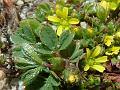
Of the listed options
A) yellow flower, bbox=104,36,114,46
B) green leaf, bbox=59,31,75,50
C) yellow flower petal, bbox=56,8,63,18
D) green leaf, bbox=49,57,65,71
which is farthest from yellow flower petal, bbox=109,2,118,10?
green leaf, bbox=49,57,65,71

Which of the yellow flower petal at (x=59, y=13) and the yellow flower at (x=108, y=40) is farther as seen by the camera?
the yellow flower petal at (x=59, y=13)

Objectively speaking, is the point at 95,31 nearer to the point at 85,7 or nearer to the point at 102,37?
the point at 102,37

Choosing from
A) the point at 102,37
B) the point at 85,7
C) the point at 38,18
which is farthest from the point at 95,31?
the point at 38,18

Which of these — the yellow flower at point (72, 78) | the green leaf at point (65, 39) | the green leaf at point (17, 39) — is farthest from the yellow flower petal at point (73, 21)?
the yellow flower at point (72, 78)

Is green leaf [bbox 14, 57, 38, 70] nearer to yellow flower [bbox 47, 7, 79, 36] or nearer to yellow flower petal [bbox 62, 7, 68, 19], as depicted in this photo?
yellow flower [bbox 47, 7, 79, 36]

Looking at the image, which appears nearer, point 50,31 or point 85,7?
point 50,31

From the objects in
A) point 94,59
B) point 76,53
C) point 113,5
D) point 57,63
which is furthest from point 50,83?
point 113,5

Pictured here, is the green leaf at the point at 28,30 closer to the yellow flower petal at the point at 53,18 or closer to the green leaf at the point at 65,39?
the yellow flower petal at the point at 53,18
